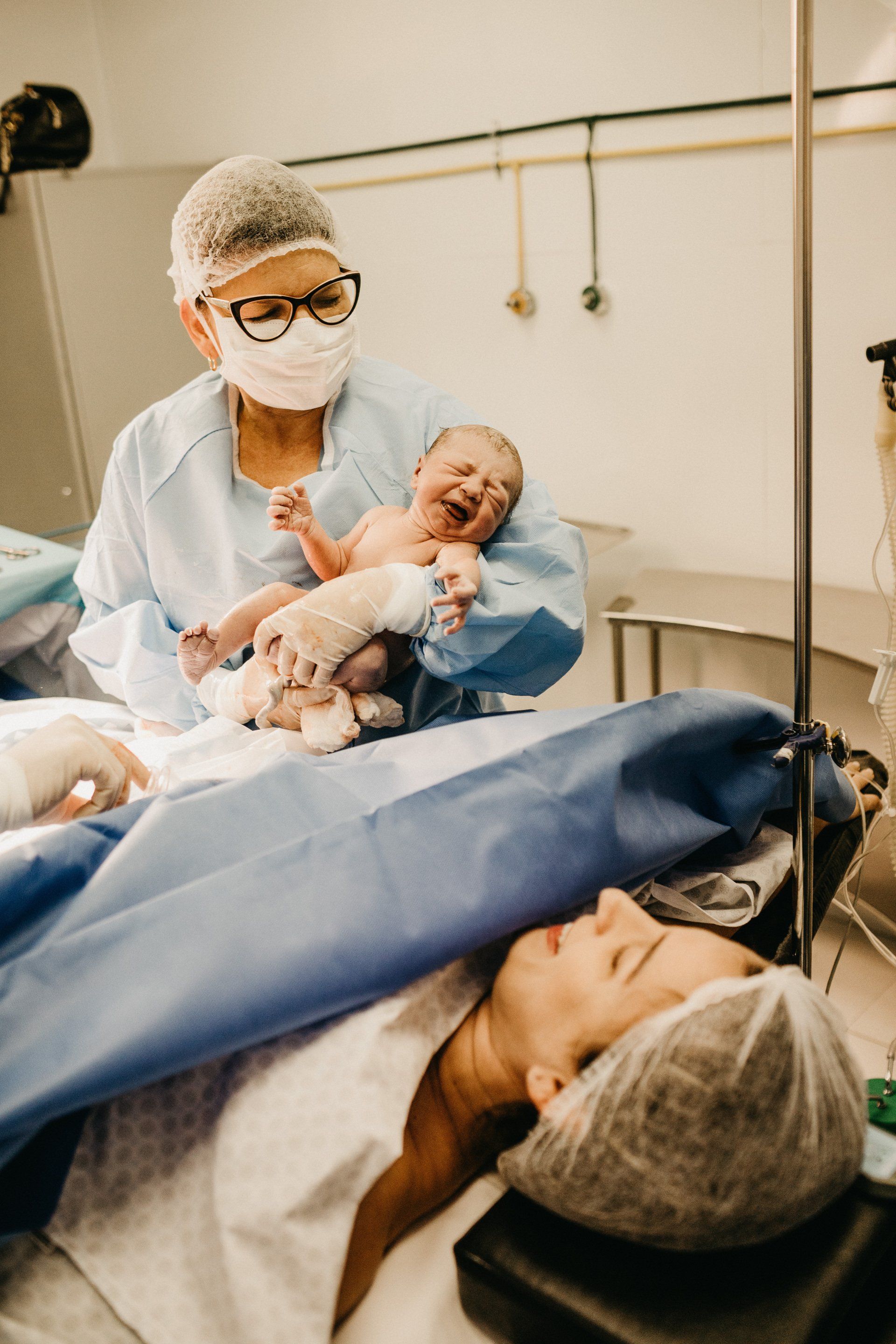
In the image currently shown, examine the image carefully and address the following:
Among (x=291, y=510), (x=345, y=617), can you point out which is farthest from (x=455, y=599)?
(x=291, y=510)

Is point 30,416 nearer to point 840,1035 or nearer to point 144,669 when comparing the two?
point 144,669

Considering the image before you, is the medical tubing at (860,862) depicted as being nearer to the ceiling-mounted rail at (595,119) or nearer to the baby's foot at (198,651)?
the baby's foot at (198,651)

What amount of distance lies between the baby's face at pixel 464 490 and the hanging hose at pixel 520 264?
1.63 metres

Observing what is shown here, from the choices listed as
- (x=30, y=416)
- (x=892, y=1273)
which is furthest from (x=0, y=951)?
(x=30, y=416)

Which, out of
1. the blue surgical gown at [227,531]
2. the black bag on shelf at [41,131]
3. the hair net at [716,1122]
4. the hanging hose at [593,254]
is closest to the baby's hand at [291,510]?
the blue surgical gown at [227,531]

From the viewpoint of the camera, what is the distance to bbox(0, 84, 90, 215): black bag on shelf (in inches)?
120

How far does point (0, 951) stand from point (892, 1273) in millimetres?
876

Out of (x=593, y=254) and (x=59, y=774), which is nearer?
(x=59, y=774)

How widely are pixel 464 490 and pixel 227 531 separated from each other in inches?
16.3

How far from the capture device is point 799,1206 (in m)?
0.82

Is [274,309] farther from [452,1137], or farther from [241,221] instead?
[452,1137]

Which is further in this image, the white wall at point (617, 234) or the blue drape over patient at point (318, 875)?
the white wall at point (617, 234)

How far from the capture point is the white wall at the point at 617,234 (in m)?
2.31

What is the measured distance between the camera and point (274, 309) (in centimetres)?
147
